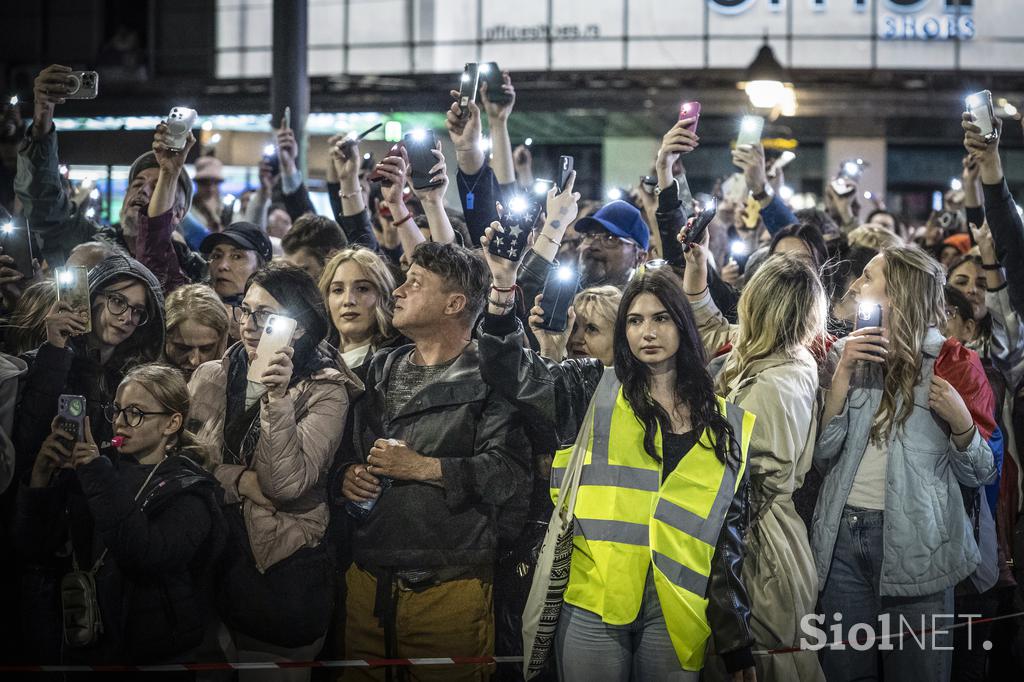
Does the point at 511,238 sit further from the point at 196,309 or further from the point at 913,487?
the point at 913,487

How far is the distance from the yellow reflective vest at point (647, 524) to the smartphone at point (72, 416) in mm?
1805

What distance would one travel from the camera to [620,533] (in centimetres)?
421

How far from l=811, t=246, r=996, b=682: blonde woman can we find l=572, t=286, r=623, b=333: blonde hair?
3.49ft

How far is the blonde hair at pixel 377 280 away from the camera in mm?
5277

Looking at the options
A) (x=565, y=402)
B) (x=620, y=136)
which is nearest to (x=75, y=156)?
(x=565, y=402)

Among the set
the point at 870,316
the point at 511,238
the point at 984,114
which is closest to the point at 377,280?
the point at 511,238

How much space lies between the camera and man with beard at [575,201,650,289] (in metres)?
6.42

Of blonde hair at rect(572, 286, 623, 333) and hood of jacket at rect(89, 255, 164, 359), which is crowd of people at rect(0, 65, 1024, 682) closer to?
hood of jacket at rect(89, 255, 164, 359)

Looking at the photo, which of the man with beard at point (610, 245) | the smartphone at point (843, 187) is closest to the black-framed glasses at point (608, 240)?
the man with beard at point (610, 245)

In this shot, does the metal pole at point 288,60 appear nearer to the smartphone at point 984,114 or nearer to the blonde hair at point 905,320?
the smartphone at point 984,114

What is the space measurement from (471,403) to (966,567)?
6.72ft

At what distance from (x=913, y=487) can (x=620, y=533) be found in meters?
1.23

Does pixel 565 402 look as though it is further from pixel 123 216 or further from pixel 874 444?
pixel 123 216

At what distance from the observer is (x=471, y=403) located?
446 centimetres
